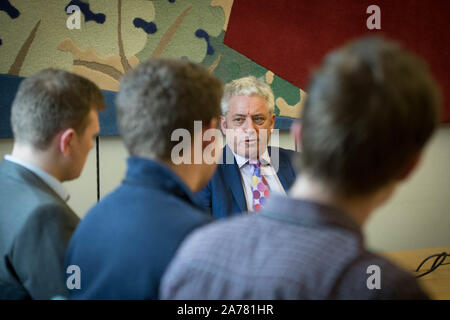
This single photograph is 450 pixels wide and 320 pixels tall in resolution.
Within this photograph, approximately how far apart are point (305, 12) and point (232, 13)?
45cm

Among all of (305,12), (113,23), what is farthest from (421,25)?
(113,23)

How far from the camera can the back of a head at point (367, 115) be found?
1.62 feet

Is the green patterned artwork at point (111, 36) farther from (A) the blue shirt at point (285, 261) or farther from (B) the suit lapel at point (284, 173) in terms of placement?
(A) the blue shirt at point (285, 261)

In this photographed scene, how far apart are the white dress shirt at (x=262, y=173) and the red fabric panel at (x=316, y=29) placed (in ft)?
2.63

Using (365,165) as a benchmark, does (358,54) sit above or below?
above

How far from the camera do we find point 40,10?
7.44ft

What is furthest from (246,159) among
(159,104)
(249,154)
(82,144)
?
(159,104)

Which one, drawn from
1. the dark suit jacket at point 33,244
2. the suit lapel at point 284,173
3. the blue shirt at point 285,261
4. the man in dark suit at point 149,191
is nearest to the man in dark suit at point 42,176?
the dark suit jacket at point 33,244

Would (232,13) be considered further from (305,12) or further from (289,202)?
(289,202)

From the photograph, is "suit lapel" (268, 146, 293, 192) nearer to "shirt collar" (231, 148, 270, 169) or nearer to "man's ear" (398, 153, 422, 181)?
"shirt collar" (231, 148, 270, 169)

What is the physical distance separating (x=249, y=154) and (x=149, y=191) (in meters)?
1.15

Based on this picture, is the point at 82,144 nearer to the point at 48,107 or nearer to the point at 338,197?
the point at 48,107

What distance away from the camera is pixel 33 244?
0.99 m

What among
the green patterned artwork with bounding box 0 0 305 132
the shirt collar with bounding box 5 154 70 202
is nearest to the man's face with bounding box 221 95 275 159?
the green patterned artwork with bounding box 0 0 305 132
